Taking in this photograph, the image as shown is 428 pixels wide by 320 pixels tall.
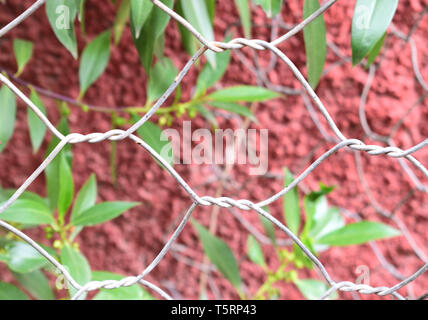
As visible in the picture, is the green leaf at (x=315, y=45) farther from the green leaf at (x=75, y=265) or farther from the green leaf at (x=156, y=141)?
the green leaf at (x=75, y=265)

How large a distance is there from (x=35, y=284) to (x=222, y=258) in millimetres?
219

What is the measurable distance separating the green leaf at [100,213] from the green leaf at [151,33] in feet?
0.51

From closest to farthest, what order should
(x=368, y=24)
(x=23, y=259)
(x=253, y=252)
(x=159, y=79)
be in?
(x=368, y=24), (x=23, y=259), (x=159, y=79), (x=253, y=252)

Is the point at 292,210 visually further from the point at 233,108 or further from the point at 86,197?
the point at 86,197

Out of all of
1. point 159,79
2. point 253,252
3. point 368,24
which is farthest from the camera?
point 253,252

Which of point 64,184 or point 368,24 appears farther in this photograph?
point 64,184

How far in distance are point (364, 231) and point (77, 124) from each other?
0.49 metres

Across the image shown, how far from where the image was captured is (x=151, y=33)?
1.39 ft

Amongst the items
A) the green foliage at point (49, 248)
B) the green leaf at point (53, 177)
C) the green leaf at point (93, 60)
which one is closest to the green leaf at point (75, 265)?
the green foliage at point (49, 248)

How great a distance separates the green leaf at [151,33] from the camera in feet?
1.37

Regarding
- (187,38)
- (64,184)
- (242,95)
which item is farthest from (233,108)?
(64,184)

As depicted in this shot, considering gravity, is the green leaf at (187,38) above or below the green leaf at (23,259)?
above
